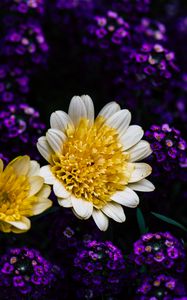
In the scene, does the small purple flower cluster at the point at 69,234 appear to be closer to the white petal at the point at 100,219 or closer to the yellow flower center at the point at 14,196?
the white petal at the point at 100,219

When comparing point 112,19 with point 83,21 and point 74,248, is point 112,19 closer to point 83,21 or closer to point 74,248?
point 83,21

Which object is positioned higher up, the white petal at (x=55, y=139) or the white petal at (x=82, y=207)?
the white petal at (x=55, y=139)

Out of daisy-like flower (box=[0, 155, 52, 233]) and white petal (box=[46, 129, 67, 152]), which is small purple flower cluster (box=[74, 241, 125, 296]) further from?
white petal (box=[46, 129, 67, 152])

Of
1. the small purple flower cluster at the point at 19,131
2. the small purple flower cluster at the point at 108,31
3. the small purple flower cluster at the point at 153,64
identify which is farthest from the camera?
the small purple flower cluster at the point at 108,31

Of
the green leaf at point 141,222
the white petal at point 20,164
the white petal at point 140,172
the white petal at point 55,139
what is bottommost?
the green leaf at point 141,222

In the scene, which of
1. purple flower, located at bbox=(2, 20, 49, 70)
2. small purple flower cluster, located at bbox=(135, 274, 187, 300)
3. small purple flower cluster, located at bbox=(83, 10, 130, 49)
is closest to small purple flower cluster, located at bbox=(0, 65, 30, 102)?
purple flower, located at bbox=(2, 20, 49, 70)

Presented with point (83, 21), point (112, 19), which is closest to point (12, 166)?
point (112, 19)

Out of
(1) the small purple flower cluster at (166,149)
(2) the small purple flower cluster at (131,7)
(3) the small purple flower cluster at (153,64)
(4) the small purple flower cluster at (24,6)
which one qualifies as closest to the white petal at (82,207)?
(1) the small purple flower cluster at (166,149)

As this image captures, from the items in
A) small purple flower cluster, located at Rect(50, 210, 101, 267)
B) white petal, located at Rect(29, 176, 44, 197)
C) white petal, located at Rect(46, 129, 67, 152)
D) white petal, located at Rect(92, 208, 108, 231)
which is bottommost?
small purple flower cluster, located at Rect(50, 210, 101, 267)
